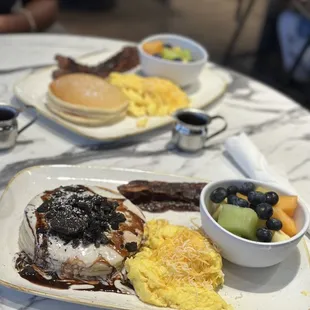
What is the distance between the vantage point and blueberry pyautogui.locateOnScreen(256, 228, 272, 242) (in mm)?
1338

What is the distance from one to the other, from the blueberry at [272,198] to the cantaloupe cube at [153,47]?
118 cm

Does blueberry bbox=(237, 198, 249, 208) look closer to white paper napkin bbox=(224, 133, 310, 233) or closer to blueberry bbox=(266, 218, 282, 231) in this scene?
blueberry bbox=(266, 218, 282, 231)

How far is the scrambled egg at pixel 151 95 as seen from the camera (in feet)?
7.02

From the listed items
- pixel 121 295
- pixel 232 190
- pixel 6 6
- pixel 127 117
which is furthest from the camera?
pixel 6 6

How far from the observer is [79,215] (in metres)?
1.35

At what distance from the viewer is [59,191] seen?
1465 mm

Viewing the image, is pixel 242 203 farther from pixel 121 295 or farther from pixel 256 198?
pixel 121 295

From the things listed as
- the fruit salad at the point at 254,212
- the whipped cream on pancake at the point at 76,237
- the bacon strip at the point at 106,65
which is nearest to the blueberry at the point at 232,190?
the fruit salad at the point at 254,212

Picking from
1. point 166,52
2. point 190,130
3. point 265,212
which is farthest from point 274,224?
point 166,52

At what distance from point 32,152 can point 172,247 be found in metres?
0.76

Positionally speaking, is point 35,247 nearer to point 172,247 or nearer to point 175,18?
point 172,247

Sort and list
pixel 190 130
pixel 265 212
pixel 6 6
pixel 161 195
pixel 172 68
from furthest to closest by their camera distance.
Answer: pixel 6 6, pixel 172 68, pixel 190 130, pixel 161 195, pixel 265 212

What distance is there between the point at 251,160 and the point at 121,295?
0.82 metres

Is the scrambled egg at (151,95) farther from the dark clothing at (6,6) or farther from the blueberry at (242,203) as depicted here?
the dark clothing at (6,6)
